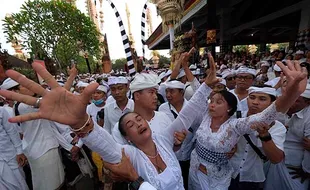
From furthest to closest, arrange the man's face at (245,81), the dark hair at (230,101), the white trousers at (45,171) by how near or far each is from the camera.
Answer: the man's face at (245,81), the white trousers at (45,171), the dark hair at (230,101)

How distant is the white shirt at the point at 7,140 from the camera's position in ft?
8.50

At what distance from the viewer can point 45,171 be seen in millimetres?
2682

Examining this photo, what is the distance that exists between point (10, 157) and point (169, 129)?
A: 2.09m

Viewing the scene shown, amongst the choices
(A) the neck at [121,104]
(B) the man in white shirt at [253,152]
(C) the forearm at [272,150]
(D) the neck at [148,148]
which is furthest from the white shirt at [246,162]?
(A) the neck at [121,104]

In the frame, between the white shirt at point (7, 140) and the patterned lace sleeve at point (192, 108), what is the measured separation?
2.01m

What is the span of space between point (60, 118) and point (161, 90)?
274cm

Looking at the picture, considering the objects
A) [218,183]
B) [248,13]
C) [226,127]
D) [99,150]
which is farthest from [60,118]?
[248,13]

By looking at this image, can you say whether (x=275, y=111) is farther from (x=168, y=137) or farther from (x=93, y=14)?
(x=93, y=14)

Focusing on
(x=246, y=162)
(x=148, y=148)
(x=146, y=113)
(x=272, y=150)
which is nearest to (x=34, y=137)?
(x=146, y=113)

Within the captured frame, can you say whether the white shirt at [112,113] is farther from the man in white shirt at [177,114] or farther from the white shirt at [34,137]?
the white shirt at [34,137]

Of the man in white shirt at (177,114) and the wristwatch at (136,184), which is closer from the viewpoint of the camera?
the wristwatch at (136,184)

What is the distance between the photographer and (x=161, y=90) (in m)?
3.80

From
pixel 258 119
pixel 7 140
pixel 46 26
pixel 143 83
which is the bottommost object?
pixel 7 140

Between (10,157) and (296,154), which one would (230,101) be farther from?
(10,157)
